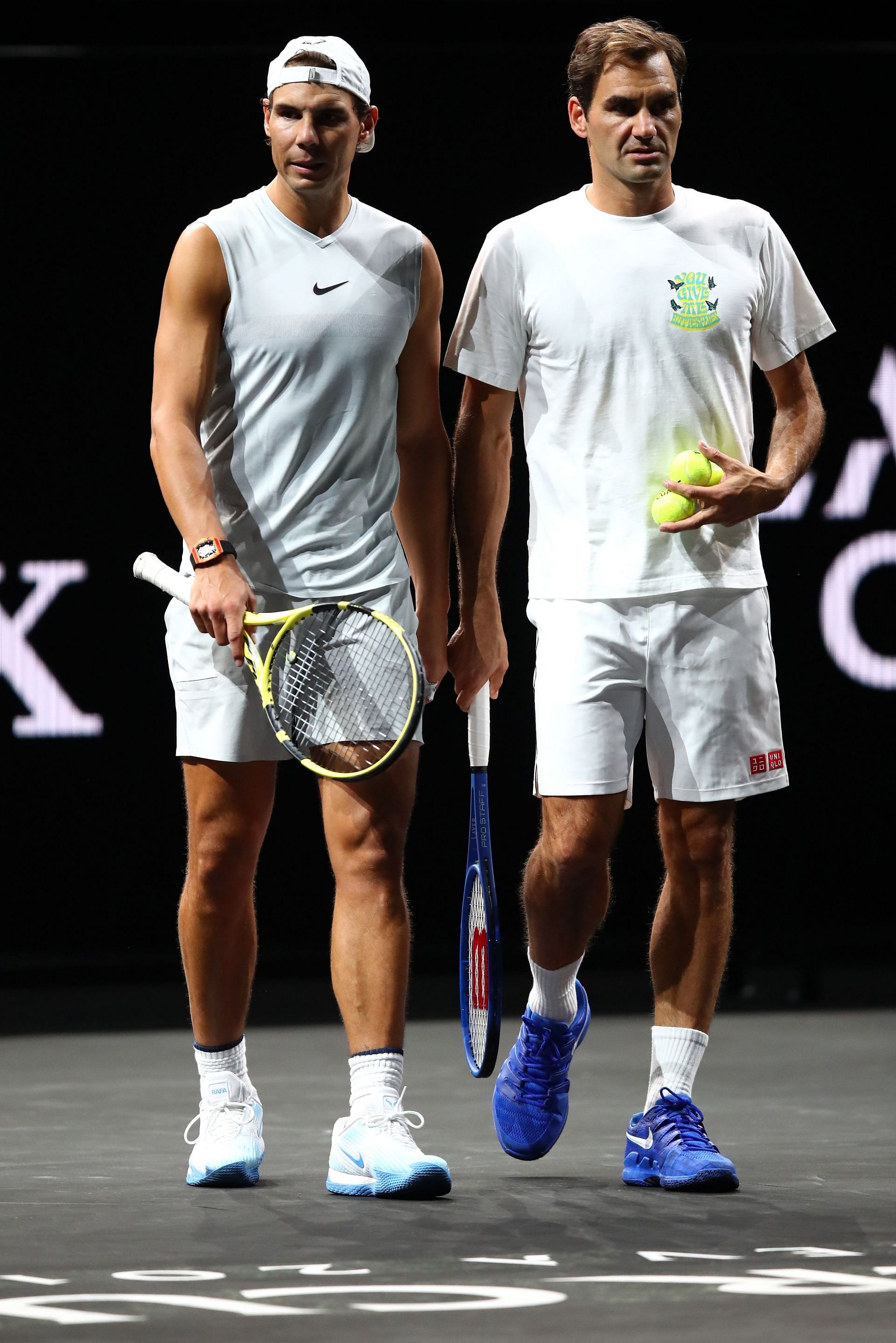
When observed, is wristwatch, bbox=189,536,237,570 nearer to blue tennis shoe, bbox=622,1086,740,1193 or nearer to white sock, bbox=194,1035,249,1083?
white sock, bbox=194,1035,249,1083

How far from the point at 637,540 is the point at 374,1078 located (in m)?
0.94

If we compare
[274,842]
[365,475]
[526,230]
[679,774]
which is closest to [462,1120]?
[679,774]

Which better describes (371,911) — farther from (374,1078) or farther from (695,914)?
(695,914)

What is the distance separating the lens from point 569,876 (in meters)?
3.54

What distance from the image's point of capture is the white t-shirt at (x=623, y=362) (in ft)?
11.4

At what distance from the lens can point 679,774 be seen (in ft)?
11.5

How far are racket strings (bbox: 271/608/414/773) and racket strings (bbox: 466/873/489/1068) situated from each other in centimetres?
39

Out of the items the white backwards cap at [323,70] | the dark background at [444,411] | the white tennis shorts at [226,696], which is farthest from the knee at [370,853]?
the dark background at [444,411]

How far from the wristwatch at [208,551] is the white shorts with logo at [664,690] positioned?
0.58m

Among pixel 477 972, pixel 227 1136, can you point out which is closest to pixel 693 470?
pixel 477 972

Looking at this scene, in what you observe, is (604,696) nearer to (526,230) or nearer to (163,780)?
(526,230)

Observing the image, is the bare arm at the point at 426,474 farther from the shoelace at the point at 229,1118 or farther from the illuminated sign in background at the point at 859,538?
the illuminated sign in background at the point at 859,538

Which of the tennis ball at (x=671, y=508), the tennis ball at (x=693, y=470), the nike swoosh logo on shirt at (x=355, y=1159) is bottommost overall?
the nike swoosh logo on shirt at (x=355, y=1159)

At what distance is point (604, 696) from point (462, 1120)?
1118 mm
